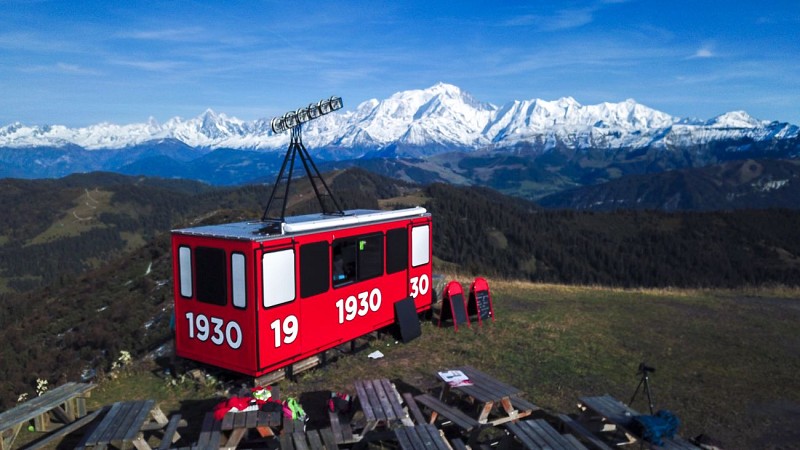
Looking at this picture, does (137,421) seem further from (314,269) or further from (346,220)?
(346,220)

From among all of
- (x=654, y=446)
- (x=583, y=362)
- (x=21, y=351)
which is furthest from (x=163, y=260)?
(x=654, y=446)

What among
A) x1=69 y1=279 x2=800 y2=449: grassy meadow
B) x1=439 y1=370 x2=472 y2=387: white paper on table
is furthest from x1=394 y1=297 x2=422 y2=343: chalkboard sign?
x1=439 y1=370 x2=472 y2=387: white paper on table

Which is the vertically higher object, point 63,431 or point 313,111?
point 313,111

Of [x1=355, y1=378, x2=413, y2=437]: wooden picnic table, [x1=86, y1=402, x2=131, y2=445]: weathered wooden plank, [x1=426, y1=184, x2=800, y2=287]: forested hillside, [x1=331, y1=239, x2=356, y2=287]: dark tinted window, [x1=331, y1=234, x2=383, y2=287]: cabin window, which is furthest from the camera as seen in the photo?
[x1=426, y1=184, x2=800, y2=287]: forested hillside

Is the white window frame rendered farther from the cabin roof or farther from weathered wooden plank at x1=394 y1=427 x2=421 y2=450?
weathered wooden plank at x1=394 y1=427 x2=421 y2=450

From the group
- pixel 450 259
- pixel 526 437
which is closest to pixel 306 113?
pixel 526 437

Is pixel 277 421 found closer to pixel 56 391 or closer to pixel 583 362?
pixel 56 391
